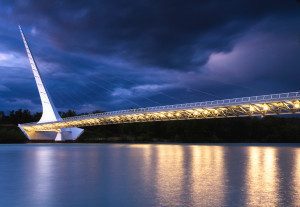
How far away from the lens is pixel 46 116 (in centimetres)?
8806

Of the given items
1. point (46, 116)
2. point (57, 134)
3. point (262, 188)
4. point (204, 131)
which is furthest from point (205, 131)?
point (262, 188)

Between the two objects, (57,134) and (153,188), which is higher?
(57,134)

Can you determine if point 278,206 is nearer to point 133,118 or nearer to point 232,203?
point 232,203

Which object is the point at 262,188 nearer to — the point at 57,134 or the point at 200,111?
the point at 200,111

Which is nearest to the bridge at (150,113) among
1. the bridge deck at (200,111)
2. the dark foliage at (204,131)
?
the bridge deck at (200,111)

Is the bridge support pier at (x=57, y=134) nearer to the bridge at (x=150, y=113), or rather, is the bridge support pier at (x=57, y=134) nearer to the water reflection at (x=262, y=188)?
the bridge at (x=150, y=113)

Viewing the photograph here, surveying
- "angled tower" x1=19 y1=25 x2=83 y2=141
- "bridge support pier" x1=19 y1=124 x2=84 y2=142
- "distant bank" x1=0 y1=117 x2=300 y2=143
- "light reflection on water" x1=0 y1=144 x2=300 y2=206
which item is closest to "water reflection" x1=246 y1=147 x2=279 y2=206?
"light reflection on water" x1=0 y1=144 x2=300 y2=206

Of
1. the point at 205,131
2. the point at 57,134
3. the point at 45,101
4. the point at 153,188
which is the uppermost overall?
the point at 45,101

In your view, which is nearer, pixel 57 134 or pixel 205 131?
pixel 57 134

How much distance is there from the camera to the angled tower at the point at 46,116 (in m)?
86.7

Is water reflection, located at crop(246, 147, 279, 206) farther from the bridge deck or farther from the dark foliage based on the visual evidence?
the dark foliage

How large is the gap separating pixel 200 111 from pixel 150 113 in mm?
8827

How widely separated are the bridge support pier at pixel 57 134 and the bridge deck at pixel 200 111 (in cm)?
201

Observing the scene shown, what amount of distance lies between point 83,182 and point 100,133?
10473 centimetres
